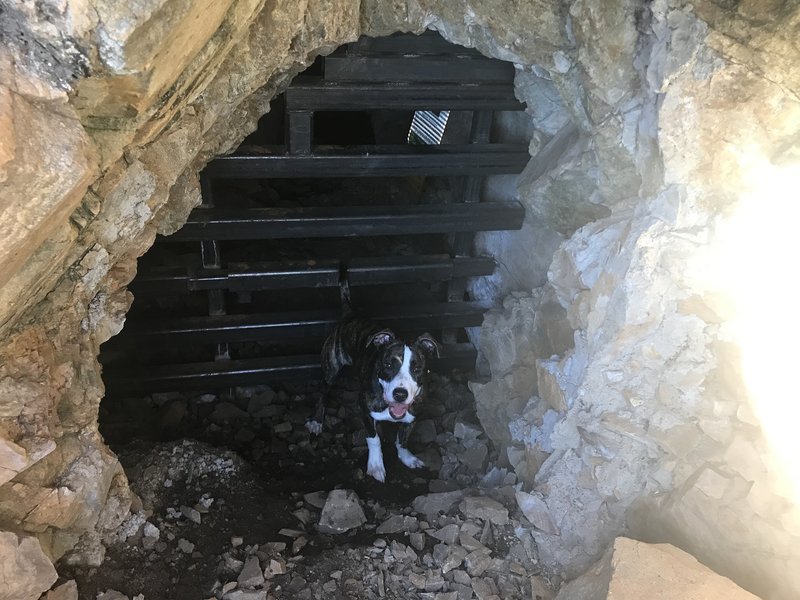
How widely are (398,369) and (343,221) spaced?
41.2 inches

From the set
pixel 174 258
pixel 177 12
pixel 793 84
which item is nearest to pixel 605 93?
pixel 793 84

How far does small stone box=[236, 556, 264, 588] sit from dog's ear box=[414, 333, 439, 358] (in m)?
1.75

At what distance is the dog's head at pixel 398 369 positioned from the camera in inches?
162

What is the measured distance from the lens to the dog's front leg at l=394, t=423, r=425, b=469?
14.7 feet

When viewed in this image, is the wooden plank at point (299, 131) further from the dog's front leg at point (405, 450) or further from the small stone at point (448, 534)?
the small stone at point (448, 534)

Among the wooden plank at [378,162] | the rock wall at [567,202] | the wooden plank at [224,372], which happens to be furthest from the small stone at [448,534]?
the wooden plank at [378,162]

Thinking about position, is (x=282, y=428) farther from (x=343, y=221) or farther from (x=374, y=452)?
(x=343, y=221)

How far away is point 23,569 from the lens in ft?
7.91

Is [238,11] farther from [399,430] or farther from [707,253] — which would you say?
[399,430]

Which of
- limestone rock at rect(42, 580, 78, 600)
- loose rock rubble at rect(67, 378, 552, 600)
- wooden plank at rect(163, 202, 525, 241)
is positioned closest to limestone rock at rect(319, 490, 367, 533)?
loose rock rubble at rect(67, 378, 552, 600)

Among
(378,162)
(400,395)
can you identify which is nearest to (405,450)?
(400,395)

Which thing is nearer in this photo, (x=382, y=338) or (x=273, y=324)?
(x=382, y=338)

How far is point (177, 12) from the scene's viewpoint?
1.78m

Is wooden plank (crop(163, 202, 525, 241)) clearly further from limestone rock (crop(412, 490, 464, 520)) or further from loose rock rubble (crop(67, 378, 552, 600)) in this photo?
limestone rock (crop(412, 490, 464, 520))
